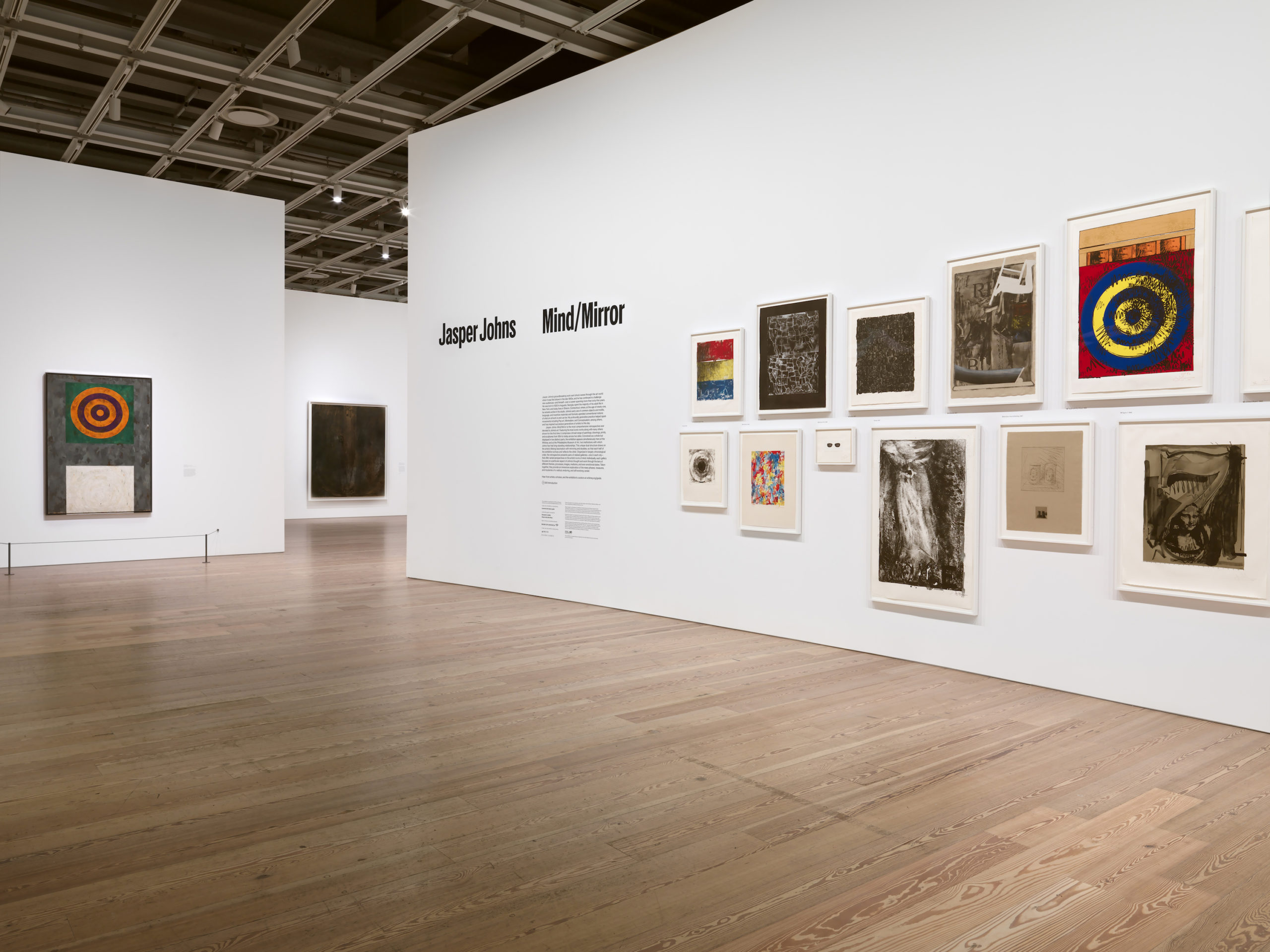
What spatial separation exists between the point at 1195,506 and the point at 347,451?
1843cm

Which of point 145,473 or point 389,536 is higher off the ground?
point 145,473

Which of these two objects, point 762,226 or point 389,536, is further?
point 389,536

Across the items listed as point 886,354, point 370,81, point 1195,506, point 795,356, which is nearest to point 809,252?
point 795,356

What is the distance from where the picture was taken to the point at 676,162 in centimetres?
797

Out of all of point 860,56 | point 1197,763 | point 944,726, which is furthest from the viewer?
point 860,56

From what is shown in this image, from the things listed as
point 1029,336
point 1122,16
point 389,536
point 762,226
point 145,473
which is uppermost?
point 1122,16

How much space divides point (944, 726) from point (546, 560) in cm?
505

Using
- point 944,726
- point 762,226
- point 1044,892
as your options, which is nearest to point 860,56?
point 762,226

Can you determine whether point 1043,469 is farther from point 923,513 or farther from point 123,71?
point 123,71

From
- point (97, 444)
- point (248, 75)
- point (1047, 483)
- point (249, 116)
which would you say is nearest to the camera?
point (1047, 483)

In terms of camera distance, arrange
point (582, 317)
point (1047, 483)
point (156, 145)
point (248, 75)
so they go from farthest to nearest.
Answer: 1. point (156, 145)
2. point (248, 75)
3. point (582, 317)
4. point (1047, 483)

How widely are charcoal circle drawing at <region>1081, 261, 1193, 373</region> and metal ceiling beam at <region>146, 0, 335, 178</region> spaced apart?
7022 mm

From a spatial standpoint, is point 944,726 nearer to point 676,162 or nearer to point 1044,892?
point 1044,892

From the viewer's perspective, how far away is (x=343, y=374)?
20750mm
